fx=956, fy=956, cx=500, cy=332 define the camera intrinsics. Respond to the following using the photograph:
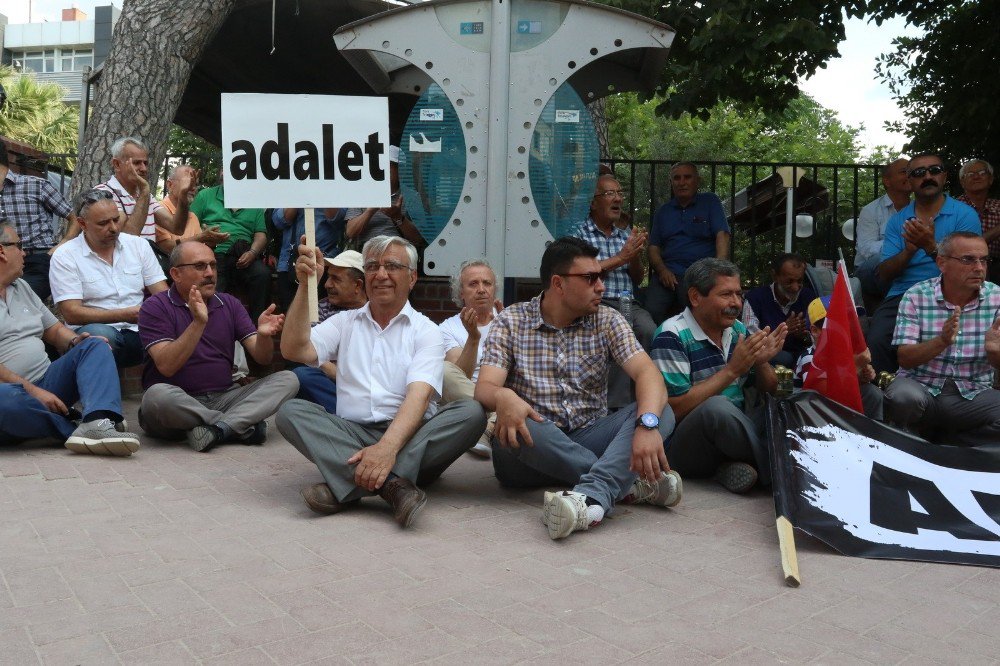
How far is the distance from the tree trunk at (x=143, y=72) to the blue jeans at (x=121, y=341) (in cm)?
199

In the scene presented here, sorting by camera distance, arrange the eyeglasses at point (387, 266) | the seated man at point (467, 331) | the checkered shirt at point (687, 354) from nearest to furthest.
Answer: the eyeglasses at point (387, 266) < the checkered shirt at point (687, 354) < the seated man at point (467, 331)

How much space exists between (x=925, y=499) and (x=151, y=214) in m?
6.16

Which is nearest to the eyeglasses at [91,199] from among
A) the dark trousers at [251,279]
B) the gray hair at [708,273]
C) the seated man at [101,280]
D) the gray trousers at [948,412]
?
the seated man at [101,280]

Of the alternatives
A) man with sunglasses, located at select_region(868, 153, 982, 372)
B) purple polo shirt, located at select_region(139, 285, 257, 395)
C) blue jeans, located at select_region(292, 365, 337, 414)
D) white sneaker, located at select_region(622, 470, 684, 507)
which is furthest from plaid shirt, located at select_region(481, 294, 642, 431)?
man with sunglasses, located at select_region(868, 153, 982, 372)

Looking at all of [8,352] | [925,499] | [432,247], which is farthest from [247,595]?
[432,247]

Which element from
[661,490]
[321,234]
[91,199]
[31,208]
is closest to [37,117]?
[31,208]

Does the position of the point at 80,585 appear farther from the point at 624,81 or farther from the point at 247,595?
the point at 624,81

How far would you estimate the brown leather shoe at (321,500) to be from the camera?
4.43m

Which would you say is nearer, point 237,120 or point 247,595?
point 247,595

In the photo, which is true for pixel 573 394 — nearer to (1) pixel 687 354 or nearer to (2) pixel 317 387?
(1) pixel 687 354

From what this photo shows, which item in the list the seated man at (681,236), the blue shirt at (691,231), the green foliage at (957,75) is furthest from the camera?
Answer: the green foliage at (957,75)

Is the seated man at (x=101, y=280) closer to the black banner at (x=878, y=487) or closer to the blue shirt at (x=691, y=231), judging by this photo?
the blue shirt at (x=691, y=231)

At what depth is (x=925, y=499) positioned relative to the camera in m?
4.30

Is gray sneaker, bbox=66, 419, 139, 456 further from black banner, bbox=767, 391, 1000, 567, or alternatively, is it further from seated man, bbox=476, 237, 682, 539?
black banner, bbox=767, 391, 1000, 567
